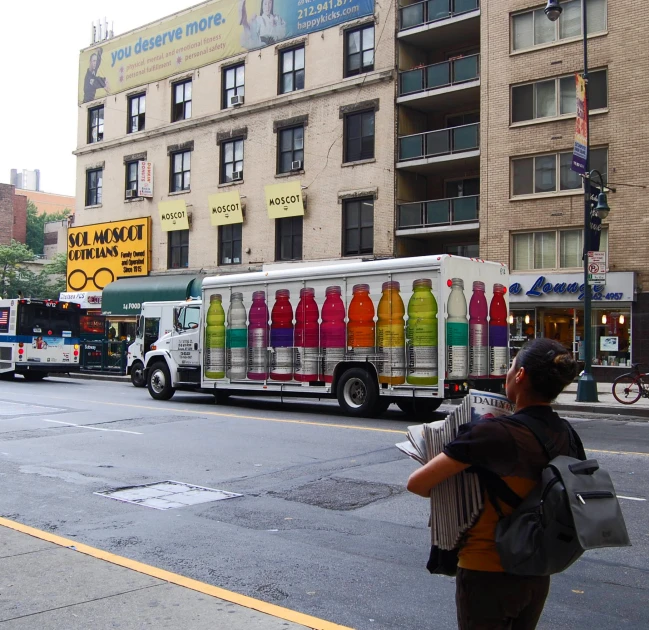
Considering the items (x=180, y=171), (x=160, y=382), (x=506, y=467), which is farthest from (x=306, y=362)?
(x=180, y=171)

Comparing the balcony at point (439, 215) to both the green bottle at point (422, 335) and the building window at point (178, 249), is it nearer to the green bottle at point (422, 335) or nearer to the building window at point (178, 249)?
the building window at point (178, 249)

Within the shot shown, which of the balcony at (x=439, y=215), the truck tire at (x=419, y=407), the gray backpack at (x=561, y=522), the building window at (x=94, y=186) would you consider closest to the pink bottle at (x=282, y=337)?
the truck tire at (x=419, y=407)

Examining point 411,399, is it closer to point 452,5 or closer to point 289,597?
point 289,597

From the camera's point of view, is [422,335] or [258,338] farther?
[258,338]

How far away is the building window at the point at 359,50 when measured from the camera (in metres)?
30.1

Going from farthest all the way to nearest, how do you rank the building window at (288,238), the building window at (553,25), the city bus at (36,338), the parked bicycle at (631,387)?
the building window at (288,238) < the city bus at (36,338) < the building window at (553,25) < the parked bicycle at (631,387)

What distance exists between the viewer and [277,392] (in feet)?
56.5

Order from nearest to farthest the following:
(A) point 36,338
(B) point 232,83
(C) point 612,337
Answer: (C) point 612,337 → (A) point 36,338 → (B) point 232,83

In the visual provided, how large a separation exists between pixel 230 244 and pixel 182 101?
7.65 meters

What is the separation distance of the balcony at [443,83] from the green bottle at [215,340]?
556 inches

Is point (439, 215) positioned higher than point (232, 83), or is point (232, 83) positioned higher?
point (232, 83)

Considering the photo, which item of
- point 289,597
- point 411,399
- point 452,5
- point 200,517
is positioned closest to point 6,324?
point 411,399

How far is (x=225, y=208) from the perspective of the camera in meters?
33.9

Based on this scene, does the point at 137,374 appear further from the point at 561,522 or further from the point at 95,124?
the point at 561,522
